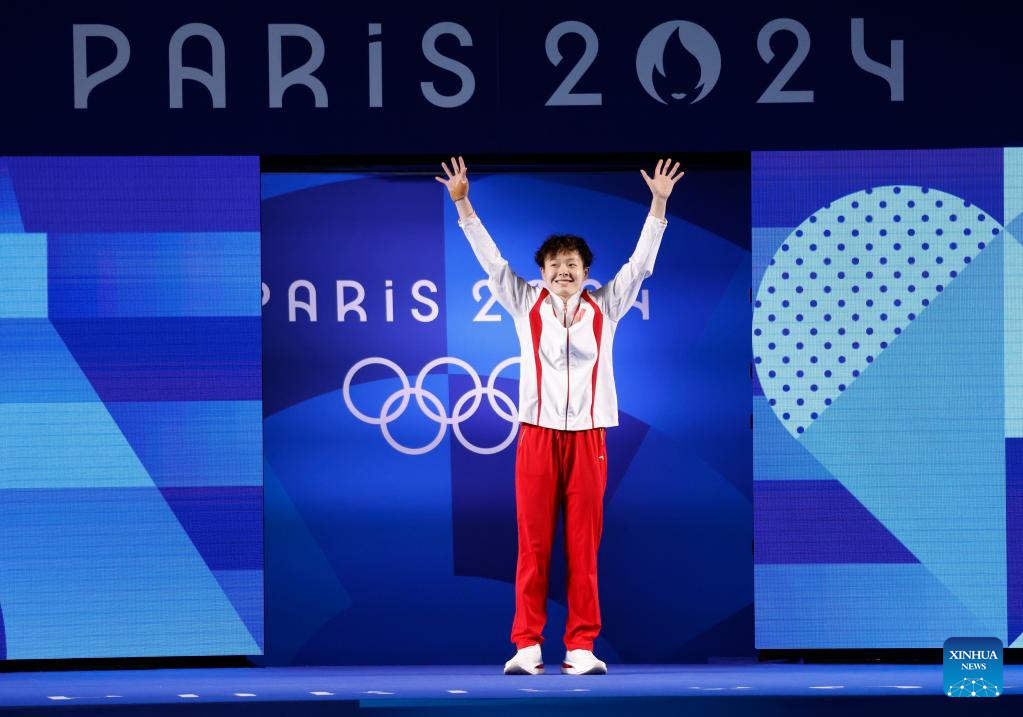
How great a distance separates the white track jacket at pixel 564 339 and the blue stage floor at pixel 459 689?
1.05 meters

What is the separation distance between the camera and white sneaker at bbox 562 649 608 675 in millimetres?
5180

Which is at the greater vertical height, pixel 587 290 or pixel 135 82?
pixel 135 82

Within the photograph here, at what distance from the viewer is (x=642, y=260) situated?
519cm

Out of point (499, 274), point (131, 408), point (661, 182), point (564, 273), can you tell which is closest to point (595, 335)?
point (564, 273)

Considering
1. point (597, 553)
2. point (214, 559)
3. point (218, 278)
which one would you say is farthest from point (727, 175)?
point (214, 559)

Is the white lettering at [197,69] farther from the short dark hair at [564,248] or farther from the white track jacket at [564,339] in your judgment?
the short dark hair at [564,248]

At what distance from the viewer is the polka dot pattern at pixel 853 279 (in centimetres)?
551

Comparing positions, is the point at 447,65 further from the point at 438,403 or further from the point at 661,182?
the point at 438,403

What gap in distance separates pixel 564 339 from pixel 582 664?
1.31 m

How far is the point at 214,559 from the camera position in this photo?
215 inches

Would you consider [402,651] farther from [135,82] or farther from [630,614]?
[135,82]

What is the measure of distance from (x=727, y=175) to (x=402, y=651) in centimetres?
253

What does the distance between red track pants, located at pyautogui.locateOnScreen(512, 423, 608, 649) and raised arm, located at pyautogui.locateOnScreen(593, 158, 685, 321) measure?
537 millimetres

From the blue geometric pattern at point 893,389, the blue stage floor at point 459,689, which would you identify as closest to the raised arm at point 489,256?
the blue geometric pattern at point 893,389
